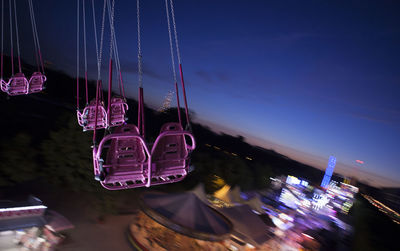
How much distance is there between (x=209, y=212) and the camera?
7996mm

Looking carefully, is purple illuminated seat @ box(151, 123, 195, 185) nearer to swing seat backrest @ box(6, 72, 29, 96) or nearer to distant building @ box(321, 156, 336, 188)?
swing seat backrest @ box(6, 72, 29, 96)

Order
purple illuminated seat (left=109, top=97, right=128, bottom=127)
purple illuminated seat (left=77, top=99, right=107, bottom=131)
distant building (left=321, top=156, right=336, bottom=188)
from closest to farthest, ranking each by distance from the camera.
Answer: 1. purple illuminated seat (left=77, top=99, right=107, bottom=131)
2. purple illuminated seat (left=109, top=97, right=128, bottom=127)
3. distant building (left=321, top=156, right=336, bottom=188)

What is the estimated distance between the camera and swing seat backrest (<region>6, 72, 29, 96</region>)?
7.82 m

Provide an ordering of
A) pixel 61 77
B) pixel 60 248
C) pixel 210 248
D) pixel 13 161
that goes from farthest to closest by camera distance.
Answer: pixel 61 77
pixel 210 248
pixel 13 161
pixel 60 248

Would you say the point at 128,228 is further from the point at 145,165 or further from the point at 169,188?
the point at 145,165

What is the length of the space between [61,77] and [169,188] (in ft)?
132

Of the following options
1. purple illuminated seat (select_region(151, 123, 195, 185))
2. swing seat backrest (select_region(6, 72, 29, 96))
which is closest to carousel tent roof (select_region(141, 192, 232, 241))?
purple illuminated seat (select_region(151, 123, 195, 185))

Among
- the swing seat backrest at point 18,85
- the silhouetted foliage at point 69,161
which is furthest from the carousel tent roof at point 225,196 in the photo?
the swing seat backrest at point 18,85

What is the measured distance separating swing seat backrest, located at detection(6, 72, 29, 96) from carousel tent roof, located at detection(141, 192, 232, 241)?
531cm

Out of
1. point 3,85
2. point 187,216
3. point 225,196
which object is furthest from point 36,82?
point 225,196

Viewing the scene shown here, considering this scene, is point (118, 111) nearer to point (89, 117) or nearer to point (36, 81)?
point (89, 117)

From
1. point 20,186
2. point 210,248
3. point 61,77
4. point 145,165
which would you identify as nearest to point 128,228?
point 210,248

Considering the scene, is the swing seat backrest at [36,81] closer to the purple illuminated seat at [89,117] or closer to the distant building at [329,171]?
the purple illuminated seat at [89,117]

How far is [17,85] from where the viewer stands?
314 inches
